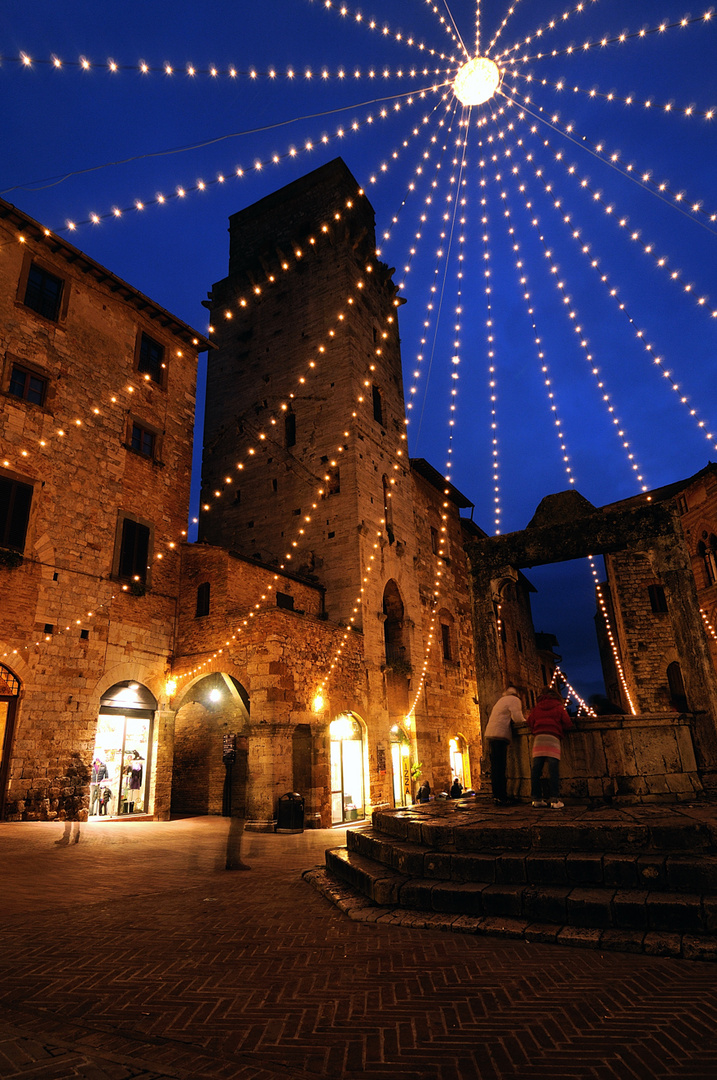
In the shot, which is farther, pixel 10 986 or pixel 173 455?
pixel 173 455

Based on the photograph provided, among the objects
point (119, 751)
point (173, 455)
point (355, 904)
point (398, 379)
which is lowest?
point (355, 904)

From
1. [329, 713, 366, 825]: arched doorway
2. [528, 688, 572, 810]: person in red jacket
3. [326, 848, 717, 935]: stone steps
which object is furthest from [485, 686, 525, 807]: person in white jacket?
[329, 713, 366, 825]: arched doorway

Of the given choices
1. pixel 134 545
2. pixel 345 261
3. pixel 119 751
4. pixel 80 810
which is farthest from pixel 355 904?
pixel 345 261

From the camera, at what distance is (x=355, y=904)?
17.0ft

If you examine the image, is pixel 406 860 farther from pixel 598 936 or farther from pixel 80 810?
pixel 80 810

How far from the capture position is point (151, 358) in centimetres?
1560

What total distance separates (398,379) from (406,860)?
20.1 m

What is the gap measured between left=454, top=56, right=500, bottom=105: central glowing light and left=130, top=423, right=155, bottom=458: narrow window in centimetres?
1049

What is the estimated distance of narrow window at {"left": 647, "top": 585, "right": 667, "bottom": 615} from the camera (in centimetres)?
1853

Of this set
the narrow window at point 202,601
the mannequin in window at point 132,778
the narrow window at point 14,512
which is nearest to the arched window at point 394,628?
the narrow window at point 202,601

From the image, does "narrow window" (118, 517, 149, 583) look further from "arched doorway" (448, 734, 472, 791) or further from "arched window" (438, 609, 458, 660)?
"arched doorway" (448, 734, 472, 791)

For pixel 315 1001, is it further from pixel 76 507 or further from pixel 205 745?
pixel 205 745

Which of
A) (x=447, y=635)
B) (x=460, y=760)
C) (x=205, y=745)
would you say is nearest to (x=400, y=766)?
(x=460, y=760)

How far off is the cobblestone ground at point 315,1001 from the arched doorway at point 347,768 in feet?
32.2
